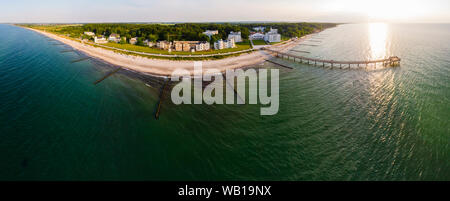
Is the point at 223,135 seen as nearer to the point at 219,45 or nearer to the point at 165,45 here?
the point at 219,45

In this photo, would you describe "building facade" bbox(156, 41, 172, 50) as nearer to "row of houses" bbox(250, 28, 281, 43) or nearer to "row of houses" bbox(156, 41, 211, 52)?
"row of houses" bbox(156, 41, 211, 52)

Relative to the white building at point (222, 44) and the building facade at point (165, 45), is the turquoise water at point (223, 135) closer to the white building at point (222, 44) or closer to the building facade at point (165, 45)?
the building facade at point (165, 45)

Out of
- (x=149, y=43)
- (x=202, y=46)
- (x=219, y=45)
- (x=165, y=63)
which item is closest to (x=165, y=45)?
(x=149, y=43)

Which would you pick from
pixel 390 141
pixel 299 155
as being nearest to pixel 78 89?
pixel 299 155

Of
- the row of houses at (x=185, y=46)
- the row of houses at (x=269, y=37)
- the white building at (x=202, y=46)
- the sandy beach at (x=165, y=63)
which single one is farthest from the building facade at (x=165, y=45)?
the row of houses at (x=269, y=37)

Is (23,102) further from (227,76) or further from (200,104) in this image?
(227,76)

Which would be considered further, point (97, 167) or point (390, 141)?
point (390, 141)

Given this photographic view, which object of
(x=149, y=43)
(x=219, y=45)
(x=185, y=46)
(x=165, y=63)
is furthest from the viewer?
(x=149, y=43)
